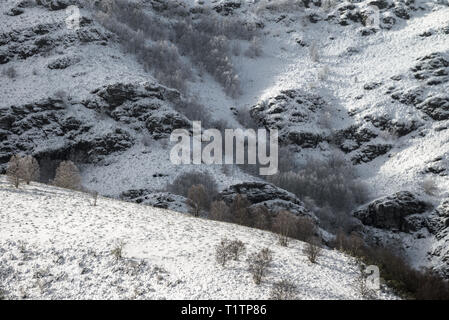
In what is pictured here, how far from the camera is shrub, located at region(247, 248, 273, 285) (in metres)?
18.9

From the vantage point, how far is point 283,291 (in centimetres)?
1795

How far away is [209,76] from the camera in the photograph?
138000mm

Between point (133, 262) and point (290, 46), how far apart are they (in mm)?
133432

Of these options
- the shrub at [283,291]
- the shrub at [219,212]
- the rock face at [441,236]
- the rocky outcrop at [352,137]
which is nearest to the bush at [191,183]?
the shrub at [219,212]

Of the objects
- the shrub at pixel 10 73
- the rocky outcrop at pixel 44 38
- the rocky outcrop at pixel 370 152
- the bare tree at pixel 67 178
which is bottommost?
the rocky outcrop at pixel 370 152

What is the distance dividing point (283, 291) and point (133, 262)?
6.46 m

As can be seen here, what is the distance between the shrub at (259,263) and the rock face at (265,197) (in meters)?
49.5

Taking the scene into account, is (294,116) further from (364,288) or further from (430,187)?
(364,288)

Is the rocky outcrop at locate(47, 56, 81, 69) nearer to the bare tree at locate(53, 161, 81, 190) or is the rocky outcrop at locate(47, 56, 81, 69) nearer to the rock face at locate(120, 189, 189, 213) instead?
the rock face at locate(120, 189, 189, 213)

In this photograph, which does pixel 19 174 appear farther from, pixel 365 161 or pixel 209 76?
pixel 209 76

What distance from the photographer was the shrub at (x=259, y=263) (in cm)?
1893

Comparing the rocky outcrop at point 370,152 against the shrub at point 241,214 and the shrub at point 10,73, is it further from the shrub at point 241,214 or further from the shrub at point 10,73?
the shrub at point 10,73
